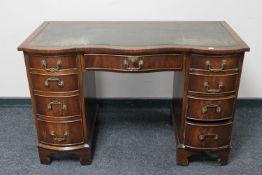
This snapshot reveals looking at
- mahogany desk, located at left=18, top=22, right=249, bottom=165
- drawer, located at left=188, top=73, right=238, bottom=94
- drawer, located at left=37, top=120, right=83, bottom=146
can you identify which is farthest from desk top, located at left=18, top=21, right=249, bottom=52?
drawer, located at left=37, top=120, right=83, bottom=146

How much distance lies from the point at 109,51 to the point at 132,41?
14cm

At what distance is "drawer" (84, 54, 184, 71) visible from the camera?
147cm

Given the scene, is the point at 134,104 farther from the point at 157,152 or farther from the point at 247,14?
the point at 247,14

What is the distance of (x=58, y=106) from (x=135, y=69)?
0.46 meters

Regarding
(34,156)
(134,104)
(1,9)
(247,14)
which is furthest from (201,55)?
(1,9)

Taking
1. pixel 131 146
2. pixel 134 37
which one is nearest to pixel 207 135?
pixel 131 146

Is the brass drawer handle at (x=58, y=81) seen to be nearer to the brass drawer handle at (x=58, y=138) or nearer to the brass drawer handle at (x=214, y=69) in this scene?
the brass drawer handle at (x=58, y=138)

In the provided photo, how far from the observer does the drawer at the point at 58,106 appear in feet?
5.18

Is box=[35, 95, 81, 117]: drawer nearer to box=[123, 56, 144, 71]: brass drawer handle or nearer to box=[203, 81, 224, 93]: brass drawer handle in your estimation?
box=[123, 56, 144, 71]: brass drawer handle

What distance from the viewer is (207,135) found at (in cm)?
164

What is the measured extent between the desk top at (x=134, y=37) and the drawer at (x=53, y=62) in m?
0.05

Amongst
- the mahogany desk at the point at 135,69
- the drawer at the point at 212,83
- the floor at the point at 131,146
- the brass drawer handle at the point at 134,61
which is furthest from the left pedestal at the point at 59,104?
the drawer at the point at 212,83

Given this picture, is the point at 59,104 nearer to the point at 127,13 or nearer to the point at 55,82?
the point at 55,82

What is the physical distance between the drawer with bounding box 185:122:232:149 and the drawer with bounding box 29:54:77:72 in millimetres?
706
